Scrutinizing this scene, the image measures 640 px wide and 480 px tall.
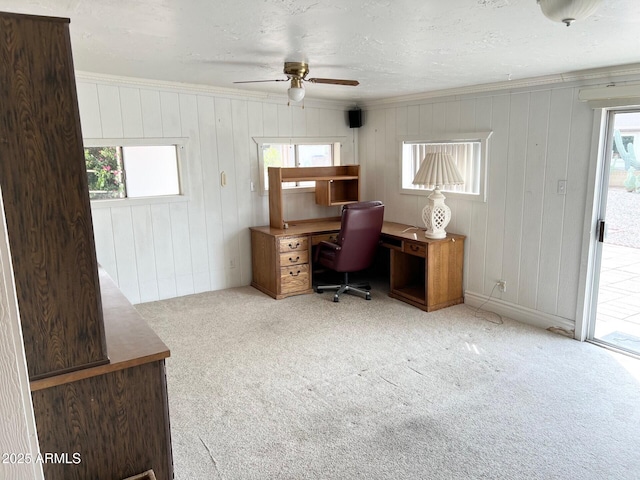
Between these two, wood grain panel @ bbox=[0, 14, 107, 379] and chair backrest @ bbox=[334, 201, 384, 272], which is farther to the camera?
chair backrest @ bbox=[334, 201, 384, 272]

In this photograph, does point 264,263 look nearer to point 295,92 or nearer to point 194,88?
point 194,88

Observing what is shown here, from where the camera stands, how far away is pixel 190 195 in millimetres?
4961

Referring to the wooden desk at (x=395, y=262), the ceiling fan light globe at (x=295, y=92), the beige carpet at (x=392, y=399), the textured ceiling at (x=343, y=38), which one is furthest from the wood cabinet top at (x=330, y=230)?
the ceiling fan light globe at (x=295, y=92)

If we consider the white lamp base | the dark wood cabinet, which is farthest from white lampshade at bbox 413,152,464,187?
the dark wood cabinet

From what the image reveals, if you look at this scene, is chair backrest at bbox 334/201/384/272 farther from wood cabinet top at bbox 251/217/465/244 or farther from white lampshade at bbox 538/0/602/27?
white lampshade at bbox 538/0/602/27

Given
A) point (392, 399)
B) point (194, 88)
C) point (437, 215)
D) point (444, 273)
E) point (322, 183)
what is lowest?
point (392, 399)

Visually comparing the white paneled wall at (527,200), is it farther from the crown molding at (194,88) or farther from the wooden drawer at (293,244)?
the wooden drawer at (293,244)

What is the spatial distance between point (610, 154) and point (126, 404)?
3.70 metres

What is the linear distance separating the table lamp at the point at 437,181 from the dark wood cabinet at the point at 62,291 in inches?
132

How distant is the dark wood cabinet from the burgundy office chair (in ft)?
9.87

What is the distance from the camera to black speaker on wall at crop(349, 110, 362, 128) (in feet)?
19.3

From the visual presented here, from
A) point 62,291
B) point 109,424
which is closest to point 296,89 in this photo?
point 62,291

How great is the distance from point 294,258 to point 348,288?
0.66 meters

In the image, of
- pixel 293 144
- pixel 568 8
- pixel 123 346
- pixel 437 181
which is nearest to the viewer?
pixel 568 8
